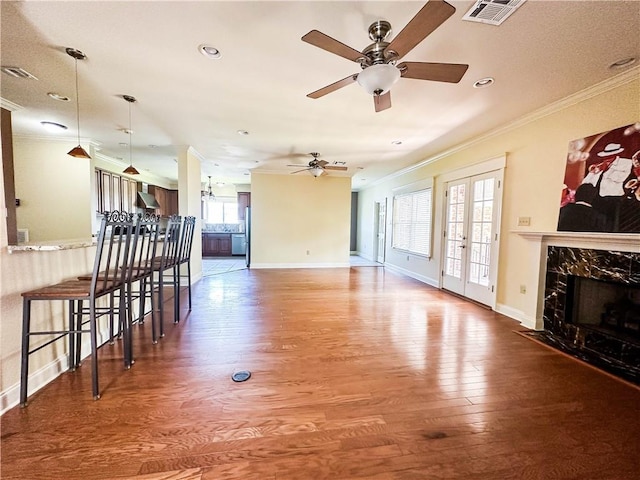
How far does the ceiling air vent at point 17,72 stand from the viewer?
8.37ft

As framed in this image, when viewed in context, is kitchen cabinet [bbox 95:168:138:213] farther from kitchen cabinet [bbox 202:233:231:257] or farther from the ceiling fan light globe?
the ceiling fan light globe

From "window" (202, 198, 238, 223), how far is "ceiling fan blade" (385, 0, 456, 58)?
9.21 m

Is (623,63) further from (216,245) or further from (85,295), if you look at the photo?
(216,245)

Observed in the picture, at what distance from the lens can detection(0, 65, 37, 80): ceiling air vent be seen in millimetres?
2552

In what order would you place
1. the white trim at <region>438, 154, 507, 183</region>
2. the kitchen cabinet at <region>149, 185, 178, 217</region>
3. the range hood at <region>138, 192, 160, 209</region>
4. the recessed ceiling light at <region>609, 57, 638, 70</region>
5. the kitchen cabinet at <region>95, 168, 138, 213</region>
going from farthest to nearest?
the kitchen cabinet at <region>149, 185, 178, 217</region> < the range hood at <region>138, 192, 160, 209</region> < the kitchen cabinet at <region>95, 168, 138, 213</region> < the white trim at <region>438, 154, 507, 183</region> < the recessed ceiling light at <region>609, 57, 638, 70</region>

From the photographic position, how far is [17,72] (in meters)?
2.62

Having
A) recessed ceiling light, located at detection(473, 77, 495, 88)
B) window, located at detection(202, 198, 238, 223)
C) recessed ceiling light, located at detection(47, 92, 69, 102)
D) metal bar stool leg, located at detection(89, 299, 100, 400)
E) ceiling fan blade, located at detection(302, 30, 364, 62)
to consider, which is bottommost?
metal bar stool leg, located at detection(89, 299, 100, 400)

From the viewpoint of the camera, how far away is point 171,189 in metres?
9.69

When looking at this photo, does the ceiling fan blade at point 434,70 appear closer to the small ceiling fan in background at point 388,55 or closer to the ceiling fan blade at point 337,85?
the small ceiling fan in background at point 388,55

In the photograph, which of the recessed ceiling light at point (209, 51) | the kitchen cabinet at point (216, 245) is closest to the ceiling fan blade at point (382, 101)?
the recessed ceiling light at point (209, 51)

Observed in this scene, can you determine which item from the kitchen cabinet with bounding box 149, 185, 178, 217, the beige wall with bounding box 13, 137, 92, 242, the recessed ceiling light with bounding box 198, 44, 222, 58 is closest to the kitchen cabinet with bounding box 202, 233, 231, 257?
the kitchen cabinet with bounding box 149, 185, 178, 217

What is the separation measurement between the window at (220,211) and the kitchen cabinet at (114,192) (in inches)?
103

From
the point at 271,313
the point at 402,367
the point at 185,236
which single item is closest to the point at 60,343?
the point at 185,236

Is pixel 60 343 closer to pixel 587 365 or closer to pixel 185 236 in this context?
pixel 185 236
